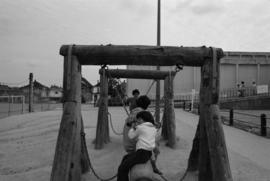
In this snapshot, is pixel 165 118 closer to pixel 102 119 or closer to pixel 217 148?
pixel 102 119

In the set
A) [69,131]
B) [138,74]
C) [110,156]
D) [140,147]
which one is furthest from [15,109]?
[140,147]

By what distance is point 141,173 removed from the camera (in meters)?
3.80

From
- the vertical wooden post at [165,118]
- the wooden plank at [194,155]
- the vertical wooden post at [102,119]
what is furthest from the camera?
the vertical wooden post at [165,118]

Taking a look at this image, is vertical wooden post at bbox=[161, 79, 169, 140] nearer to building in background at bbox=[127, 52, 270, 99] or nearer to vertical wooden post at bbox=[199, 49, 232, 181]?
vertical wooden post at bbox=[199, 49, 232, 181]

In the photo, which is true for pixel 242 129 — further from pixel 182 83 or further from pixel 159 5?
pixel 182 83

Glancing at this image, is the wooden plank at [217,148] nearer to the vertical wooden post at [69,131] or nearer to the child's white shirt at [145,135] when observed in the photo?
the child's white shirt at [145,135]

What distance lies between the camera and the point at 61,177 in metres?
4.02

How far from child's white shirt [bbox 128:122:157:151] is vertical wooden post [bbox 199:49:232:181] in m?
0.85

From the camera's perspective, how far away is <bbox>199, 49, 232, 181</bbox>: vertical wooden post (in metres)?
4.09

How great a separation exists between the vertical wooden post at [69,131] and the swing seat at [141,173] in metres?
0.90

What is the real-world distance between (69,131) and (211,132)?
1.99 meters

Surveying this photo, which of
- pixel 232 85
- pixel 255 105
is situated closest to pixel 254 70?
pixel 232 85

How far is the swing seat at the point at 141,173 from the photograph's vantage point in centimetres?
379

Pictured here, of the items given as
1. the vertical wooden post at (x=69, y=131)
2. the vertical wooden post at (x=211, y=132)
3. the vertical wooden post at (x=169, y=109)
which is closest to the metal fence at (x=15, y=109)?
the vertical wooden post at (x=169, y=109)
